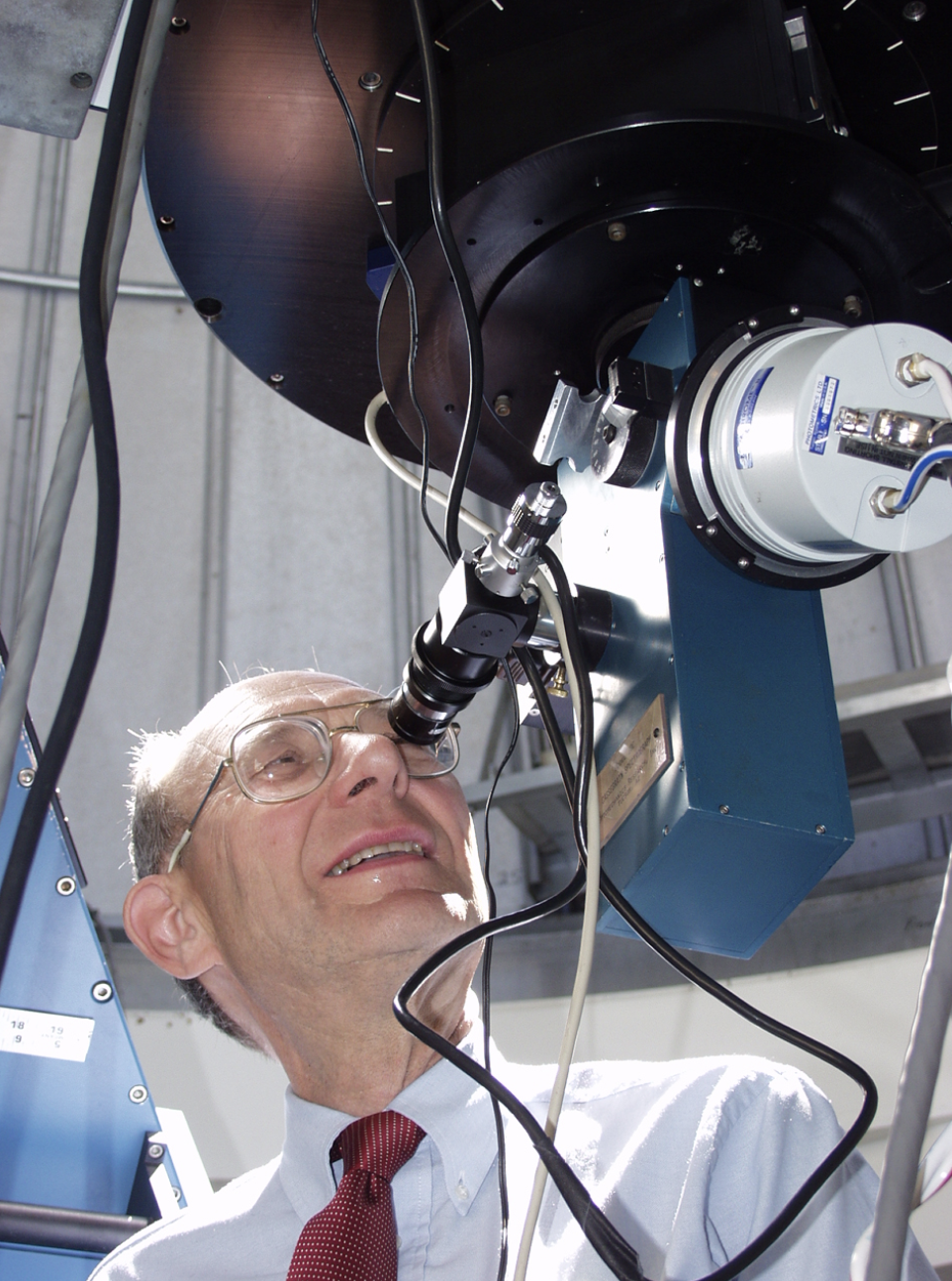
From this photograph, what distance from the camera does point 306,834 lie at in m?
→ 1.24

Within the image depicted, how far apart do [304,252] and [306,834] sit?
623mm

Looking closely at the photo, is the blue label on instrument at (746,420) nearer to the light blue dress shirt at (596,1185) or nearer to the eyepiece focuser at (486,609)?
the eyepiece focuser at (486,609)

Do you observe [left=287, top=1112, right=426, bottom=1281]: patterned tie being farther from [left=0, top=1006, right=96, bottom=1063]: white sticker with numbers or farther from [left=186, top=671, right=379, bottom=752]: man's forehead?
[left=186, top=671, right=379, bottom=752]: man's forehead

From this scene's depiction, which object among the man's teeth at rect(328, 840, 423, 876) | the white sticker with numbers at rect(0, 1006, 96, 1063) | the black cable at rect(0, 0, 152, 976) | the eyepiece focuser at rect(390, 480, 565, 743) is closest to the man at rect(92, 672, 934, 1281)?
the man's teeth at rect(328, 840, 423, 876)

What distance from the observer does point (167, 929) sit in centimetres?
140

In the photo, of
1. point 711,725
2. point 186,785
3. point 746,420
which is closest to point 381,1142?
point 186,785

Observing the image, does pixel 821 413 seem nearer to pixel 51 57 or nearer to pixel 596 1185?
pixel 51 57

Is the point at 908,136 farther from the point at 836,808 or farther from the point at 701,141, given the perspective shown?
the point at 836,808

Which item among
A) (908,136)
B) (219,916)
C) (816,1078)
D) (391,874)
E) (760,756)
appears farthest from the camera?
(816,1078)

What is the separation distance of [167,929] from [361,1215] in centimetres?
47

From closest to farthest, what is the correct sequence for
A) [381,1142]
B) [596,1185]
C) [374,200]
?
1. [374,200]
2. [596,1185]
3. [381,1142]

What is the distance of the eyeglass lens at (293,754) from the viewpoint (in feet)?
4.25

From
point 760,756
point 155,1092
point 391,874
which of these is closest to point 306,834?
point 391,874

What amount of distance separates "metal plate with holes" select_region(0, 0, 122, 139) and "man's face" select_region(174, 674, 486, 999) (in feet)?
2.41
